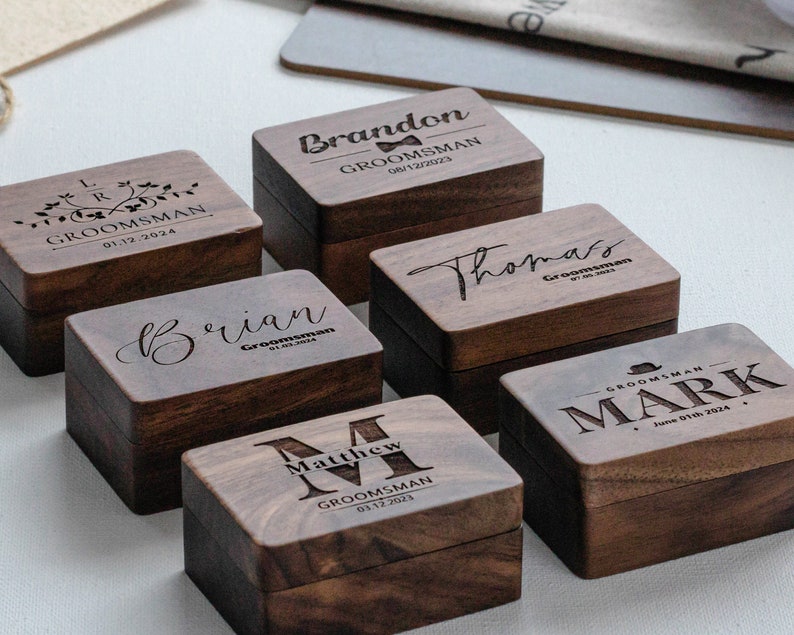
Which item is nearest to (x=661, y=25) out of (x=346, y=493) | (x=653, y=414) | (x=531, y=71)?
(x=531, y=71)

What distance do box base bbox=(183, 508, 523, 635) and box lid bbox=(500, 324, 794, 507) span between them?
→ 55mm

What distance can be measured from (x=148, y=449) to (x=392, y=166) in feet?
0.97

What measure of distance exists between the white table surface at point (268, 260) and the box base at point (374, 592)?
1 cm

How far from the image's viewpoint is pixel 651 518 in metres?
0.74

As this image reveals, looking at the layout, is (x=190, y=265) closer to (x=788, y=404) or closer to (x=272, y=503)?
(x=272, y=503)

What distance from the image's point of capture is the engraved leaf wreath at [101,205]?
36.4 inches

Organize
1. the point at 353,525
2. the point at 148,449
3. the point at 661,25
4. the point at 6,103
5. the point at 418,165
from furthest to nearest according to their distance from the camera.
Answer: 1. the point at 661,25
2. the point at 6,103
3. the point at 418,165
4. the point at 148,449
5. the point at 353,525

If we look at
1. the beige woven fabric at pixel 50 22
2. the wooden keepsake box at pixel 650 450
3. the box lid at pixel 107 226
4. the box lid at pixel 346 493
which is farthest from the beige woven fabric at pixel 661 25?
the box lid at pixel 346 493

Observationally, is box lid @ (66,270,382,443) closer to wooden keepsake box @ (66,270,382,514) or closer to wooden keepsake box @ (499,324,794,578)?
wooden keepsake box @ (66,270,382,514)

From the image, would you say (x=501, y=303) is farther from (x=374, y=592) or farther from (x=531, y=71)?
(x=531, y=71)

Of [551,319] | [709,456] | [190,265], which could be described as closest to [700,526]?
[709,456]

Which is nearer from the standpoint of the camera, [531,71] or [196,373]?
[196,373]

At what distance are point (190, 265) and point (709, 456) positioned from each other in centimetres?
35

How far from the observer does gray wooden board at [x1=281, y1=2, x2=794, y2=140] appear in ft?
4.09
